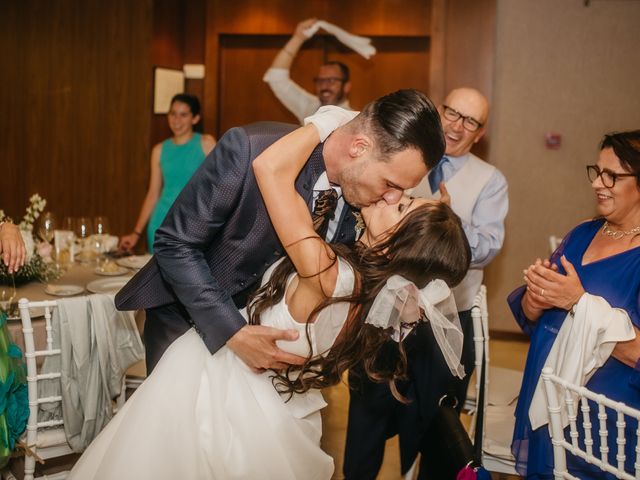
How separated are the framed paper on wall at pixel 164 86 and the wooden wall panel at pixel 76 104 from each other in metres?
0.10

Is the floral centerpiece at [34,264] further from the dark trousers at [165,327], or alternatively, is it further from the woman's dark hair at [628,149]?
the woman's dark hair at [628,149]

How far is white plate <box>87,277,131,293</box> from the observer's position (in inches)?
115

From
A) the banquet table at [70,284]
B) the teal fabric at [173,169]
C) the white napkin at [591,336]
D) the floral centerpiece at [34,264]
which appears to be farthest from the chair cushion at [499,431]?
the teal fabric at [173,169]

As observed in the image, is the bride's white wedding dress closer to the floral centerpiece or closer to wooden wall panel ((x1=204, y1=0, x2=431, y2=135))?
the floral centerpiece

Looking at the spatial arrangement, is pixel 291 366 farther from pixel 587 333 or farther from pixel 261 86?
pixel 261 86

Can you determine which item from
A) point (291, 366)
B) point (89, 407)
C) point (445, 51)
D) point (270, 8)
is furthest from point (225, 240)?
point (270, 8)

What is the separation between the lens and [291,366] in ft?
5.98

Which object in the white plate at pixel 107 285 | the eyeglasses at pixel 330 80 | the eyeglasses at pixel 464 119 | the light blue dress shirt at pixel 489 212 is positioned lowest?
the white plate at pixel 107 285

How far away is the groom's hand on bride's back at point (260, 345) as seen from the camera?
5.65ft

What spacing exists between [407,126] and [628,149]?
0.84m

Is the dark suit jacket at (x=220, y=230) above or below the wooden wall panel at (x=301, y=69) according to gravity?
below

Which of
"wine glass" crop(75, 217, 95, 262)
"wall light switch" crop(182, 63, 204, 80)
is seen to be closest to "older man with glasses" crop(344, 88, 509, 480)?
"wine glass" crop(75, 217, 95, 262)

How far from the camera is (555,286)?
2.05 m

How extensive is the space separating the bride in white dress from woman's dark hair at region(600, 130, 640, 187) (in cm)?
67
